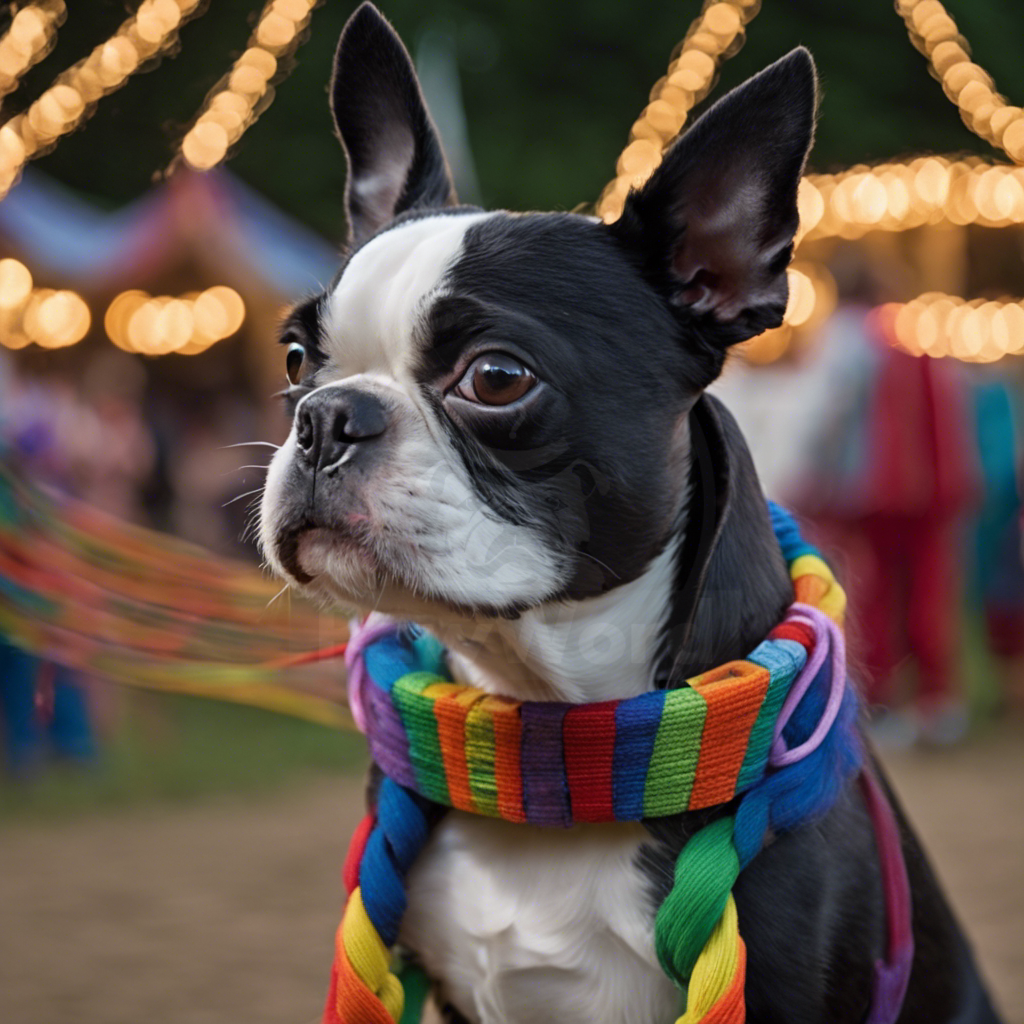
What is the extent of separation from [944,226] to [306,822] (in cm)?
830

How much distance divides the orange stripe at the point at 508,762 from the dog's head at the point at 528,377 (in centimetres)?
15

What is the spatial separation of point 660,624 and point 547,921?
43 cm

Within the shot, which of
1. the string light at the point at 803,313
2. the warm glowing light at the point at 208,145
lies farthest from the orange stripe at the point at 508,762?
the warm glowing light at the point at 208,145

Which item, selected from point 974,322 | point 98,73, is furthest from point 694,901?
point 974,322

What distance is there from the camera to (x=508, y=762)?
153 cm

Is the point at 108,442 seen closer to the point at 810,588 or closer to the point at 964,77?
the point at 810,588

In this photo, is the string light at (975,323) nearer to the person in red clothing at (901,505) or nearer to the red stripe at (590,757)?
the person in red clothing at (901,505)

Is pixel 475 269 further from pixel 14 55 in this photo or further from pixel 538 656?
pixel 14 55

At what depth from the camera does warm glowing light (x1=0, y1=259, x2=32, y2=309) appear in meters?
7.74

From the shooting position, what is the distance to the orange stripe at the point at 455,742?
5.09 feet

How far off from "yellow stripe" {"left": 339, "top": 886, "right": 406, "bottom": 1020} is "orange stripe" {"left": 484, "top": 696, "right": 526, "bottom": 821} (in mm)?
255

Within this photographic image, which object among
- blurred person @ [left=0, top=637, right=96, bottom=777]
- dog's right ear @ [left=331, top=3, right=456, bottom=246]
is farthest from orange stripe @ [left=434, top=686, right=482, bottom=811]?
blurred person @ [left=0, top=637, right=96, bottom=777]

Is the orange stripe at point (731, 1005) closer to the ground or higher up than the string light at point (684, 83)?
higher up

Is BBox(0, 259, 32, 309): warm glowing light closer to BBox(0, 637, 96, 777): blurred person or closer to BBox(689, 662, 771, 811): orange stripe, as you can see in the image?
BBox(0, 637, 96, 777): blurred person
